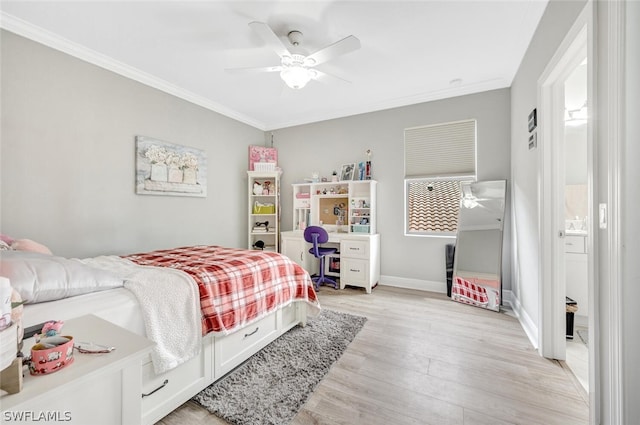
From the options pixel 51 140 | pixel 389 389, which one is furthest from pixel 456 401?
pixel 51 140

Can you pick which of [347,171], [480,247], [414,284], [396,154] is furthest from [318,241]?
[480,247]

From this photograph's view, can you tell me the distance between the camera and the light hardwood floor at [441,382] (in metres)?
1.46

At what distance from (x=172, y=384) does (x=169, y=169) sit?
260 centimetres

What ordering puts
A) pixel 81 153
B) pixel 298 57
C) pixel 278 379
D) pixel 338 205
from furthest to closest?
1. pixel 338 205
2. pixel 81 153
3. pixel 298 57
4. pixel 278 379

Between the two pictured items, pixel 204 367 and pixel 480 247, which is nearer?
pixel 204 367

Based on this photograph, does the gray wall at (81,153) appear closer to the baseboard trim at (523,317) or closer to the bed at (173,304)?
the bed at (173,304)

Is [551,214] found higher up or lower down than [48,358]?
higher up

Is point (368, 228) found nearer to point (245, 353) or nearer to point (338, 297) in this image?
point (338, 297)

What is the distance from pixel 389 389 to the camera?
1681 mm

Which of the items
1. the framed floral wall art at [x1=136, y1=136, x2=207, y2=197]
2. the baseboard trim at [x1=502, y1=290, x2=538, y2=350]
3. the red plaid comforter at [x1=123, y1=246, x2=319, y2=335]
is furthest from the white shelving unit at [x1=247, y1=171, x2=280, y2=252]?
the baseboard trim at [x1=502, y1=290, x2=538, y2=350]

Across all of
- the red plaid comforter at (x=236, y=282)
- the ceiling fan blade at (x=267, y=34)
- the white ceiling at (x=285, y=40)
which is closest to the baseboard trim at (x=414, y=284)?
the red plaid comforter at (x=236, y=282)

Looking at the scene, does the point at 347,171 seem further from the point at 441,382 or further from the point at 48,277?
the point at 48,277

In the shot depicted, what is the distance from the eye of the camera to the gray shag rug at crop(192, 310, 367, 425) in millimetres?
1484

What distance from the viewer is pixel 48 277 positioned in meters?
1.19
